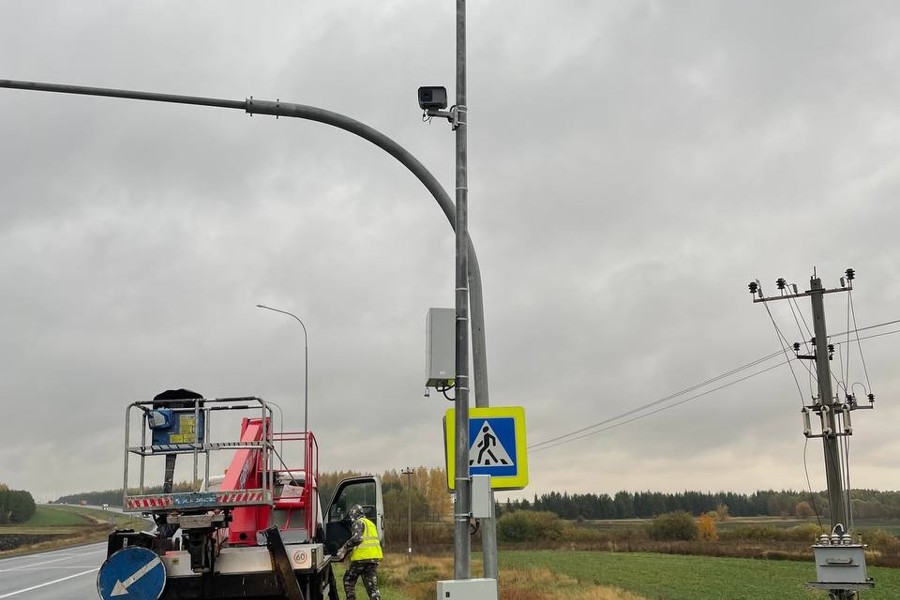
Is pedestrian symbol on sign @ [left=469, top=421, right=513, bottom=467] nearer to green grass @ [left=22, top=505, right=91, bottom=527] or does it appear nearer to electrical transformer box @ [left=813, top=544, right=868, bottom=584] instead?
electrical transformer box @ [left=813, top=544, right=868, bottom=584]

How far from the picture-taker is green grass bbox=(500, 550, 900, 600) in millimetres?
38656

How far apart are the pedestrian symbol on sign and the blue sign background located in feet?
0.07

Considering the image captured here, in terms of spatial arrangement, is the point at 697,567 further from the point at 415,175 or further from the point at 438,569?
the point at 415,175

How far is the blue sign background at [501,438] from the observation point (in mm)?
9156

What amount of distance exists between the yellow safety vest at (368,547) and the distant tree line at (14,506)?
105088 mm

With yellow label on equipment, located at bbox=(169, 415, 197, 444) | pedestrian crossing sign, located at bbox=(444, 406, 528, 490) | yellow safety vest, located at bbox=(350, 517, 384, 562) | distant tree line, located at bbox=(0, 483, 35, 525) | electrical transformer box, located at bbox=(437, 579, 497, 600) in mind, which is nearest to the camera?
electrical transformer box, located at bbox=(437, 579, 497, 600)

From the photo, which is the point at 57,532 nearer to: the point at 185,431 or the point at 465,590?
the point at 185,431

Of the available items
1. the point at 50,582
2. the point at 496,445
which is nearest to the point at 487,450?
the point at 496,445

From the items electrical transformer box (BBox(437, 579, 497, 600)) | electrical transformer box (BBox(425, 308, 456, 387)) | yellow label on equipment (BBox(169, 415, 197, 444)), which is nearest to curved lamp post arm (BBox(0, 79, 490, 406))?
electrical transformer box (BBox(425, 308, 456, 387))

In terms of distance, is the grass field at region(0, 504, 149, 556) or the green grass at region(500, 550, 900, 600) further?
the green grass at region(500, 550, 900, 600)

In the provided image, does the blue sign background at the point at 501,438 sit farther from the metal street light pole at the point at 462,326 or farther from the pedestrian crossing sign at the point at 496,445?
the metal street light pole at the point at 462,326

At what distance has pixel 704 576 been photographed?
4959 centimetres

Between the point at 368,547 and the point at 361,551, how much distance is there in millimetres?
128

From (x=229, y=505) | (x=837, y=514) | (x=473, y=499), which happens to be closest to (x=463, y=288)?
(x=473, y=499)
